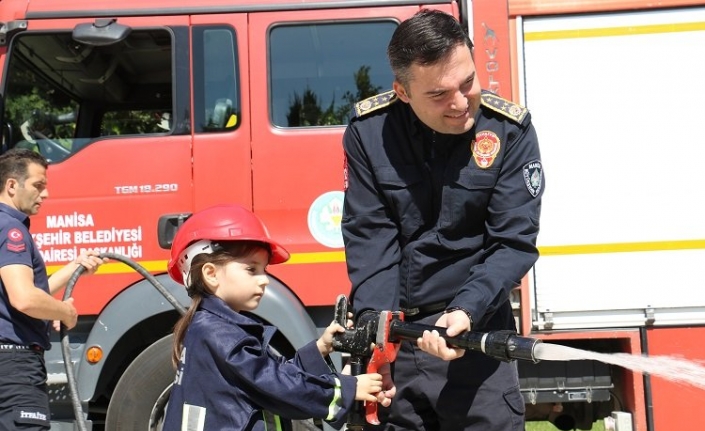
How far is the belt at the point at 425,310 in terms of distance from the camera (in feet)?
9.98

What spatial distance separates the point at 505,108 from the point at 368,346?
899 millimetres

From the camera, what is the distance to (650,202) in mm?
5152

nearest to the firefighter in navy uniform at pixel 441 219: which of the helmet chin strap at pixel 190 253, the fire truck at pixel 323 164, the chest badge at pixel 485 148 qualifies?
the chest badge at pixel 485 148

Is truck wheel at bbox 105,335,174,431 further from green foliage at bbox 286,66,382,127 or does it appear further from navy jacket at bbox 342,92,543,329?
navy jacket at bbox 342,92,543,329

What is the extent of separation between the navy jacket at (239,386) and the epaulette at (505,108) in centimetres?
98

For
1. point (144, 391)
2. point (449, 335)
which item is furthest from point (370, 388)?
point (144, 391)

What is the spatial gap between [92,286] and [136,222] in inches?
17.8

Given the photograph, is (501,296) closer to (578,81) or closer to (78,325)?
(578,81)

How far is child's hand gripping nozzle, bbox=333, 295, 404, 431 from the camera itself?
2.80 m

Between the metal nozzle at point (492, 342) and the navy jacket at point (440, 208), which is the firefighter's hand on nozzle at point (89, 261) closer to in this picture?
the navy jacket at point (440, 208)

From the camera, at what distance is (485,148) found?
300 centimetres

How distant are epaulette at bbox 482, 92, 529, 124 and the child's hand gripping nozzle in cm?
73

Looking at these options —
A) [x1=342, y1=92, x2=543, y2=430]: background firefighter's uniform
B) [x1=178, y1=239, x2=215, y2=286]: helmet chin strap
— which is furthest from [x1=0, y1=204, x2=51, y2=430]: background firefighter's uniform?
[x1=342, y1=92, x2=543, y2=430]: background firefighter's uniform

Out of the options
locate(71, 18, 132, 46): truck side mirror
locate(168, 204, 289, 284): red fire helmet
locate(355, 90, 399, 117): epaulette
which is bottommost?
locate(168, 204, 289, 284): red fire helmet
